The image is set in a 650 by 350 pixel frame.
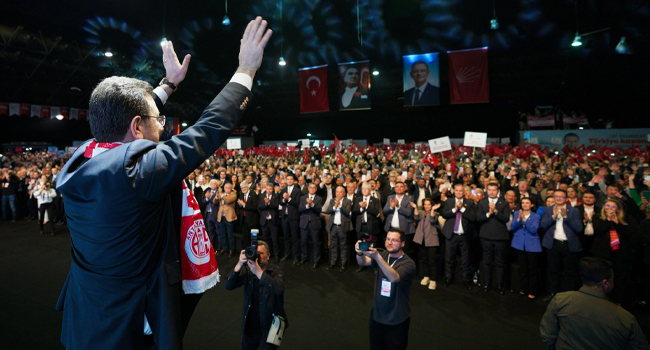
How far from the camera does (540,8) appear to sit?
492 inches

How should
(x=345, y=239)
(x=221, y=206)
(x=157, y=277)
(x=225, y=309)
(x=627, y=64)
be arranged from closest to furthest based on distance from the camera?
1. (x=157, y=277)
2. (x=225, y=309)
3. (x=345, y=239)
4. (x=221, y=206)
5. (x=627, y=64)

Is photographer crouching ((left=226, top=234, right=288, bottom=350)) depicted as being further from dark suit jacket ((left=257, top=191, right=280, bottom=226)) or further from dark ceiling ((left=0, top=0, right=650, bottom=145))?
dark ceiling ((left=0, top=0, right=650, bottom=145))

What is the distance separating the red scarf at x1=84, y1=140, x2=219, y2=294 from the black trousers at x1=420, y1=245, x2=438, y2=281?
18.6 feet

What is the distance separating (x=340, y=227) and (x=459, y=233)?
228 cm

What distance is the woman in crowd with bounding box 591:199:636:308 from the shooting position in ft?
16.0

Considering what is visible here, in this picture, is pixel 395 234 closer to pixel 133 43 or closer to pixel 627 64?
pixel 133 43

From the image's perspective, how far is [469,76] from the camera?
50.0 ft

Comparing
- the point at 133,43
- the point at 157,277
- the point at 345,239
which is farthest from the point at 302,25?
the point at 157,277

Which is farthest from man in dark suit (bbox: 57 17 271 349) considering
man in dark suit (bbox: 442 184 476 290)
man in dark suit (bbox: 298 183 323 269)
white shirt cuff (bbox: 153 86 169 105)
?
man in dark suit (bbox: 298 183 323 269)

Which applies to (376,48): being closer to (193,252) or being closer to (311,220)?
(311,220)

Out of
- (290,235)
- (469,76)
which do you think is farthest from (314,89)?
(290,235)

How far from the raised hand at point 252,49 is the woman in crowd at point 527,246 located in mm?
5724

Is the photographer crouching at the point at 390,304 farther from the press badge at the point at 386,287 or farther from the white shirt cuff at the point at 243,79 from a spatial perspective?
the white shirt cuff at the point at 243,79

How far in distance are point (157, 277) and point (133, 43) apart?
15795mm
